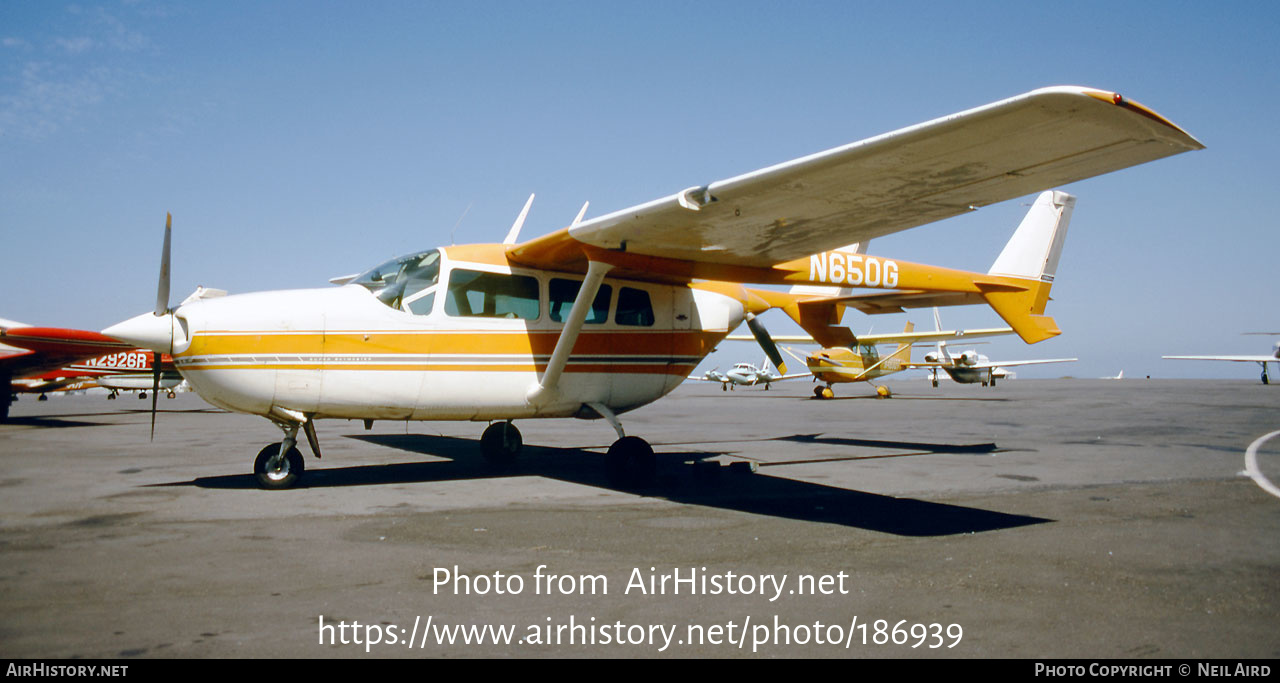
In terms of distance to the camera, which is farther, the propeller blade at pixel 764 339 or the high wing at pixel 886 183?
the propeller blade at pixel 764 339

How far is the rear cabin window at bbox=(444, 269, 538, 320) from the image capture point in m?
8.02

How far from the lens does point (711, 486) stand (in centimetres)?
798

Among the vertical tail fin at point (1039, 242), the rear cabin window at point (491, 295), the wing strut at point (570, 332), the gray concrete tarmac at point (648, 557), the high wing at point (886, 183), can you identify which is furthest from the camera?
the vertical tail fin at point (1039, 242)

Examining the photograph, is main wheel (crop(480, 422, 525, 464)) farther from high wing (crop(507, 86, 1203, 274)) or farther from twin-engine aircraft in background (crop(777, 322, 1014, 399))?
twin-engine aircraft in background (crop(777, 322, 1014, 399))

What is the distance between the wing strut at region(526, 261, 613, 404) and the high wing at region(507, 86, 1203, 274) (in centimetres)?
33

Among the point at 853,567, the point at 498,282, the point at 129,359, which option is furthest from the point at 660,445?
the point at 129,359

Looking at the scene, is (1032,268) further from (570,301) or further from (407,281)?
(407,281)

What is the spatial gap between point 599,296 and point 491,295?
1.31 m

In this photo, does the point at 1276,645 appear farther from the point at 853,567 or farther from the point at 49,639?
the point at 49,639

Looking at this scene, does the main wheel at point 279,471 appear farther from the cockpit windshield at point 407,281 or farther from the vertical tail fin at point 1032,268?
the vertical tail fin at point 1032,268

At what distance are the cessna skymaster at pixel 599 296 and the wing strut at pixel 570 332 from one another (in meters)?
0.02

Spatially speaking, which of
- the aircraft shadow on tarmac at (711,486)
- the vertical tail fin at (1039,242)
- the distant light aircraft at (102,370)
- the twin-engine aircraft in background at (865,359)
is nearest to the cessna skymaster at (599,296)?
the aircraft shadow on tarmac at (711,486)

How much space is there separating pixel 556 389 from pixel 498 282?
53.6 inches

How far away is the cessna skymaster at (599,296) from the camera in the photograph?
5.30 meters
